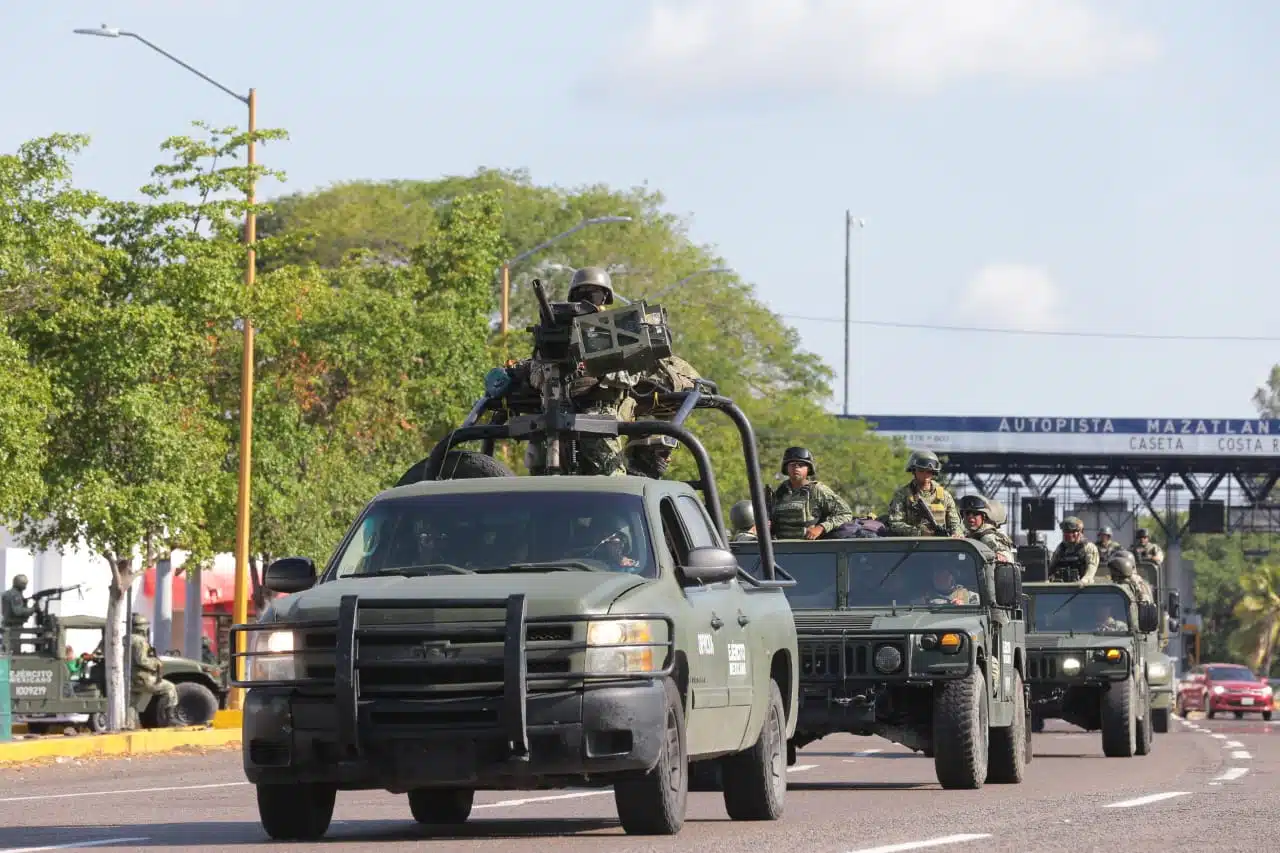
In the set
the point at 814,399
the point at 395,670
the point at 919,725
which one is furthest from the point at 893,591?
the point at 814,399

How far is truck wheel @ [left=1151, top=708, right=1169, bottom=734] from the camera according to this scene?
34.2 metres

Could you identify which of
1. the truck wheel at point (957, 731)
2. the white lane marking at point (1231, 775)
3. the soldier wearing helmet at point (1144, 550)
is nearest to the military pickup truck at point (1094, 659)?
the white lane marking at point (1231, 775)

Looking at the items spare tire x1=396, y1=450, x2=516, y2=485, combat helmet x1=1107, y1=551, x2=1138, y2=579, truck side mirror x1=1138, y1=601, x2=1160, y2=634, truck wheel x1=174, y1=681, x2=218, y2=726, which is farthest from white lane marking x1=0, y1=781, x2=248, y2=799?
truck wheel x1=174, y1=681, x2=218, y2=726

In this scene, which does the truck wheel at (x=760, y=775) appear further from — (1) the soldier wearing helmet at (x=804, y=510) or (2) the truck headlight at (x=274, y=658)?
(1) the soldier wearing helmet at (x=804, y=510)

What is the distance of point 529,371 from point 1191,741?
18.3 meters

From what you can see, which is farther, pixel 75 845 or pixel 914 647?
pixel 914 647

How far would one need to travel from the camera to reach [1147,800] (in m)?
15.0

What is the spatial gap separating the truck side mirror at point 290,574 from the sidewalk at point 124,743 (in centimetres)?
1228

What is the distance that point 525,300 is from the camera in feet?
210

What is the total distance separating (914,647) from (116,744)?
1122cm

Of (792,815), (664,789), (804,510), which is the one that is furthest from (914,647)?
(664,789)

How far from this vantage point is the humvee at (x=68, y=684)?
31938 mm

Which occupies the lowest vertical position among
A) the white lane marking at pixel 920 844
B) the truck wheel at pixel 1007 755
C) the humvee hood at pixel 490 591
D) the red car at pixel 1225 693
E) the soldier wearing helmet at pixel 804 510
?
the red car at pixel 1225 693

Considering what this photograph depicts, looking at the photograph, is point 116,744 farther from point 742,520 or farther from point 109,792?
point 742,520
